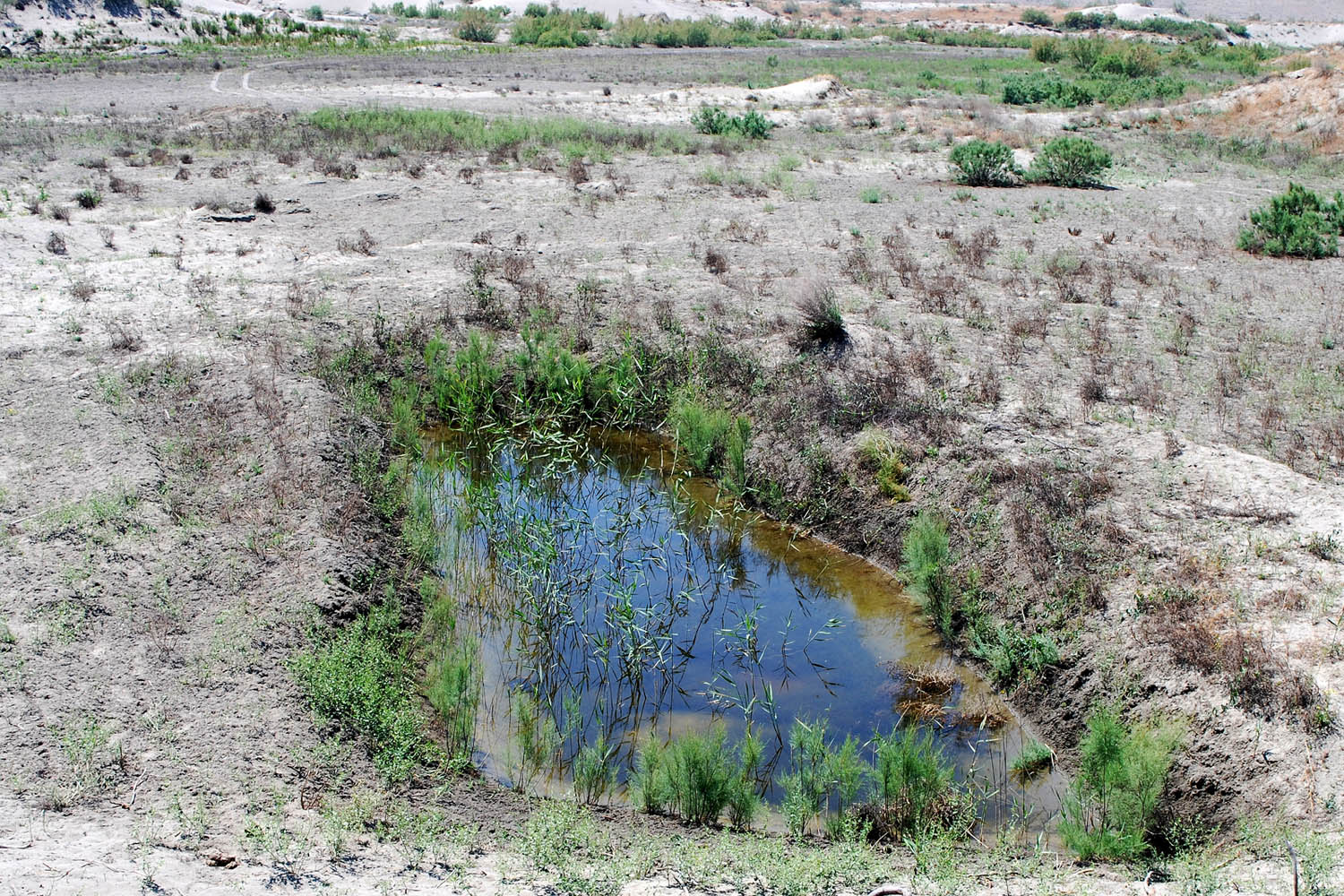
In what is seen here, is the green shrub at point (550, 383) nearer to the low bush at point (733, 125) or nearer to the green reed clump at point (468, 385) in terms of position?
the green reed clump at point (468, 385)

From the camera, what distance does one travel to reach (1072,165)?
1958cm

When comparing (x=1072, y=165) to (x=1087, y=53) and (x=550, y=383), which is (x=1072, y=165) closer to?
(x=550, y=383)

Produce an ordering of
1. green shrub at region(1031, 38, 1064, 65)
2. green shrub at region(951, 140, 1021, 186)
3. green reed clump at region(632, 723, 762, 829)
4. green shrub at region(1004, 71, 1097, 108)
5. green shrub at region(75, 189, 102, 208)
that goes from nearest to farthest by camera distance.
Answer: green reed clump at region(632, 723, 762, 829), green shrub at region(75, 189, 102, 208), green shrub at region(951, 140, 1021, 186), green shrub at region(1004, 71, 1097, 108), green shrub at region(1031, 38, 1064, 65)

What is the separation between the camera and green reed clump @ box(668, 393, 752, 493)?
9906mm

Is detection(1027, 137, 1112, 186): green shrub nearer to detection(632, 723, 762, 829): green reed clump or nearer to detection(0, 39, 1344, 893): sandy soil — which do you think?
detection(0, 39, 1344, 893): sandy soil

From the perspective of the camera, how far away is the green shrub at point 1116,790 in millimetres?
5578

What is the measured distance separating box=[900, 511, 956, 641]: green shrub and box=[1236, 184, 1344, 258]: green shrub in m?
9.86

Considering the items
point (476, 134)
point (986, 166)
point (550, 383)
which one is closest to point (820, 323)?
point (550, 383)

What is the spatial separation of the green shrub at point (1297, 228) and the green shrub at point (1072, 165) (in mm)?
3799

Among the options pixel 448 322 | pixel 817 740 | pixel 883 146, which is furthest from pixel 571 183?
pixel 817 740

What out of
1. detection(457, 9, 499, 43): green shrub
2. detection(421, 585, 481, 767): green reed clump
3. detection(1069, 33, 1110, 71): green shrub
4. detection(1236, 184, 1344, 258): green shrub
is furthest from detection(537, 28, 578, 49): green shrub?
detection(421, 585, 481, 767): green reed clump

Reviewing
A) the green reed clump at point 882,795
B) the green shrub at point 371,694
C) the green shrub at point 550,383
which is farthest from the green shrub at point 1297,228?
the green shrub at point 371,694

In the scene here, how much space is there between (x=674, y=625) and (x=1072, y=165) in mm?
15072

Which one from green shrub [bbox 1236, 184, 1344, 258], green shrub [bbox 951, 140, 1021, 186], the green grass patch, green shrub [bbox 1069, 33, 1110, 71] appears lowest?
green shrub [bbox 1236, 184, 1344, 258]
